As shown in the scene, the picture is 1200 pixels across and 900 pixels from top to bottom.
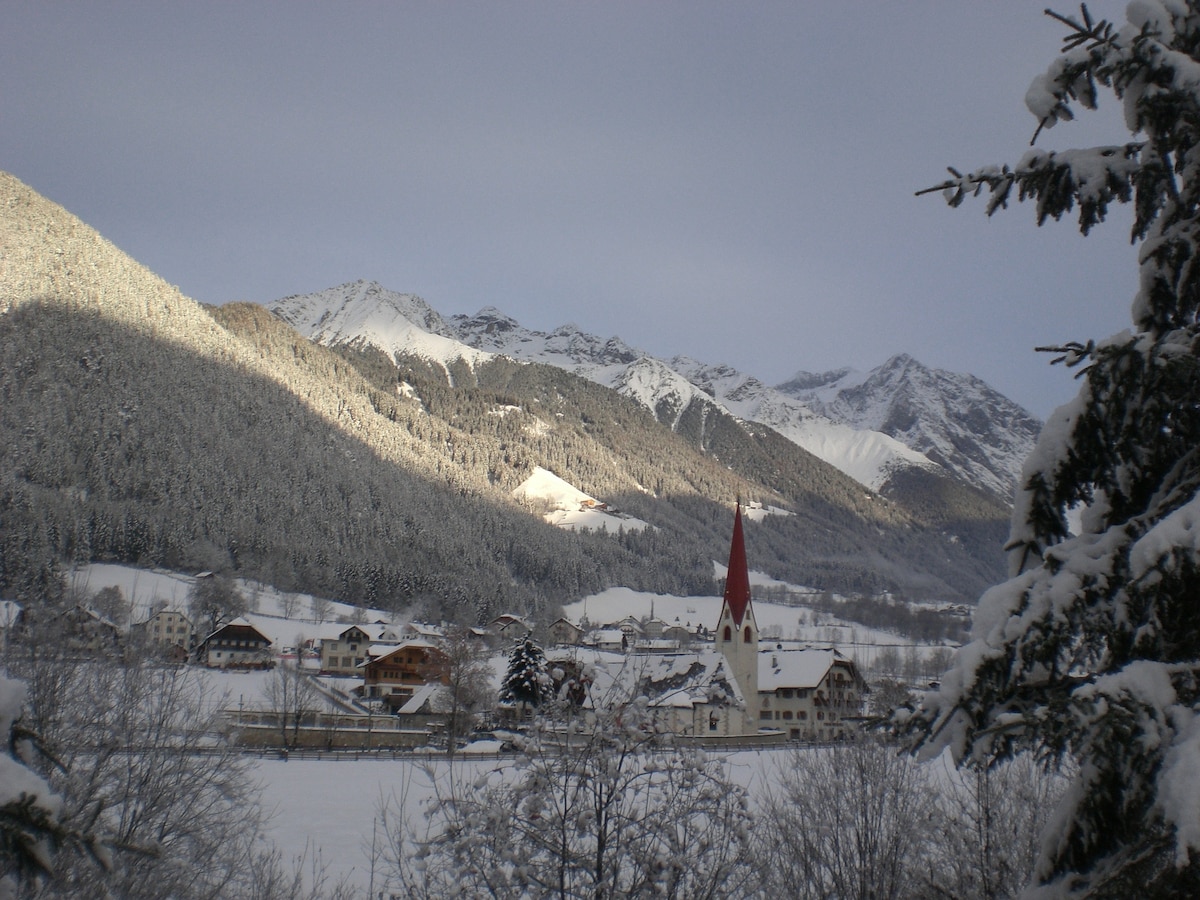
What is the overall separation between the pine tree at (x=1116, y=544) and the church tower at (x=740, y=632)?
61.4m

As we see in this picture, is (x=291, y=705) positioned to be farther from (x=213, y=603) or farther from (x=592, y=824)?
(x=213, y=603)

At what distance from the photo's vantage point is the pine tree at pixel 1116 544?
4102 mm

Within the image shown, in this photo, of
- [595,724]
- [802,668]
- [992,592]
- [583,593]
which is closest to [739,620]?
[802,668]

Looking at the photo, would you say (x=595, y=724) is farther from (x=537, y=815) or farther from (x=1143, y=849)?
(x=1143, y=849)

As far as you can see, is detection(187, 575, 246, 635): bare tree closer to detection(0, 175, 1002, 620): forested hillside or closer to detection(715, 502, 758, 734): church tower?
detection(0, 175, 1002, 620): forested hillside

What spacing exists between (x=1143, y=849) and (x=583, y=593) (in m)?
179


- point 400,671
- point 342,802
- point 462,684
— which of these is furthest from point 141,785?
point 400,671

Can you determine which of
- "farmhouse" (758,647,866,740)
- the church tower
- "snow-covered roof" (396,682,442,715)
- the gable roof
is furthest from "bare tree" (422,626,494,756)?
the gable roof

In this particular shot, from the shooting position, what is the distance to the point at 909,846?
1786 cm

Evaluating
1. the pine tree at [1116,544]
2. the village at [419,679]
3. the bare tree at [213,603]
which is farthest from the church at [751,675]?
the pine tree at [1116,544]

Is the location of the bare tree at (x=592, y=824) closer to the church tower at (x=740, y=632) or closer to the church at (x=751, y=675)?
the church at (x=751, y=675)

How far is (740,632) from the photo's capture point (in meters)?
68.0

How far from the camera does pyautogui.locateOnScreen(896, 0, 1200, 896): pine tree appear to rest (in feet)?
13.5

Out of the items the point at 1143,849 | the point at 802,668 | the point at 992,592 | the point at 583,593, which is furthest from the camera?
the point at 583,593
